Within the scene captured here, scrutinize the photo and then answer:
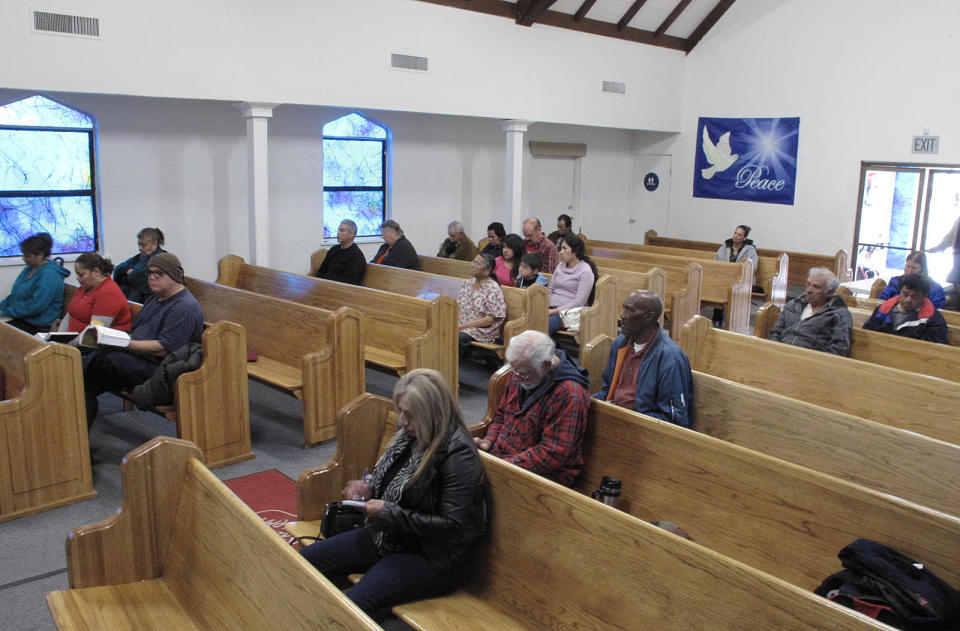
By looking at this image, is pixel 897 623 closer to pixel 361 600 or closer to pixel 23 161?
pixel 361 600

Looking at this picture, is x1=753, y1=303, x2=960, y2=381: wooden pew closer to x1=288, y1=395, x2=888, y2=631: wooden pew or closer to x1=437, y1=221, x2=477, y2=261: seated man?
x1=288, y1=395, x2=888, y2=631: wooden pew

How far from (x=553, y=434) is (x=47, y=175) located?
663 cm

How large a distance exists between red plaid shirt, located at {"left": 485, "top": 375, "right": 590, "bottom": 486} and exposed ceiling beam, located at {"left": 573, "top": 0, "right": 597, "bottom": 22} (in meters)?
8.46

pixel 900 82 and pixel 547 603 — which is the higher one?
pixel 900 82

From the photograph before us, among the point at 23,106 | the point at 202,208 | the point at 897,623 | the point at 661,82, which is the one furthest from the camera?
the point at 661,82

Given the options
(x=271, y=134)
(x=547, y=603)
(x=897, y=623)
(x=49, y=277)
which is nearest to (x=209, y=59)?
(x=271, y=134)

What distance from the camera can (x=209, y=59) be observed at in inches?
299

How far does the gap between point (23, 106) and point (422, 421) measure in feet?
22.2

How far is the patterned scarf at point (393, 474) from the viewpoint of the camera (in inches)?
110

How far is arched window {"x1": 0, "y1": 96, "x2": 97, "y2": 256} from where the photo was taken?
7.56m

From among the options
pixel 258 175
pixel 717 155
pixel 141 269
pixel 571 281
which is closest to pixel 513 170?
pixel 258 175

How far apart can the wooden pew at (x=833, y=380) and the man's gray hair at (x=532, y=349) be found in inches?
69.8

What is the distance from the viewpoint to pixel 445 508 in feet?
8.84

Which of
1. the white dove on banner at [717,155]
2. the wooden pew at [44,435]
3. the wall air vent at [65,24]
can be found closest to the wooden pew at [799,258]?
the white dove on banner at [717,155]
